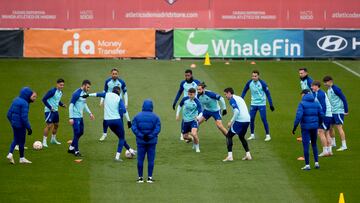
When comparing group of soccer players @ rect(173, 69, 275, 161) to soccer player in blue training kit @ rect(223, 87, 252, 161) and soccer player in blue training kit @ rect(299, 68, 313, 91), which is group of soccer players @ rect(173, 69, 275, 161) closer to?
soccer player in blue training kit @ rect(223, 87, 252, 161)

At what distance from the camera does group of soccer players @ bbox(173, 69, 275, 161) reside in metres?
27.5

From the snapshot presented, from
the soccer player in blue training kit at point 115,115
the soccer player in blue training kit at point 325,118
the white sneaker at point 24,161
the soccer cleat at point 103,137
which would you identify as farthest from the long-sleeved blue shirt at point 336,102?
the white sneaker at point 24,161

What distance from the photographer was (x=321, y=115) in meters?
26.7

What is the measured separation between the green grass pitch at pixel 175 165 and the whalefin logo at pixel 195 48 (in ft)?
15.4

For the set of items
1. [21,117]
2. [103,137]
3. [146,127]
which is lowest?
[103,137]

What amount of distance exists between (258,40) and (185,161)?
20.3 metres

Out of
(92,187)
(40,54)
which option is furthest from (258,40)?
(92,187)

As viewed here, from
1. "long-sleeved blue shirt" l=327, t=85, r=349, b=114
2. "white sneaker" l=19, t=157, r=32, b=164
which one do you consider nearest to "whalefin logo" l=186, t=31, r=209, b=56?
"long-sleeved blue shirt" l=327, t=85, r=349, b=114

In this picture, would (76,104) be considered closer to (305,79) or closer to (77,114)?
(77,114)

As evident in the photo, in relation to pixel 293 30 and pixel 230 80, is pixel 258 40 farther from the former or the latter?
pixel 230 80

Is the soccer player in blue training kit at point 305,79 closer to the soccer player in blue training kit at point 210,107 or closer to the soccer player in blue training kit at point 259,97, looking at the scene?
the soccer player in blue training kit at point 259,97

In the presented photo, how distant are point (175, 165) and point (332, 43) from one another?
22.1 meters

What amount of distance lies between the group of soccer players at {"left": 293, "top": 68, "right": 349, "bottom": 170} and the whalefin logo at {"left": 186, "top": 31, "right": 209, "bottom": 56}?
16807mm

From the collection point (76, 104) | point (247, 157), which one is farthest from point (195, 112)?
point (76, 104)
